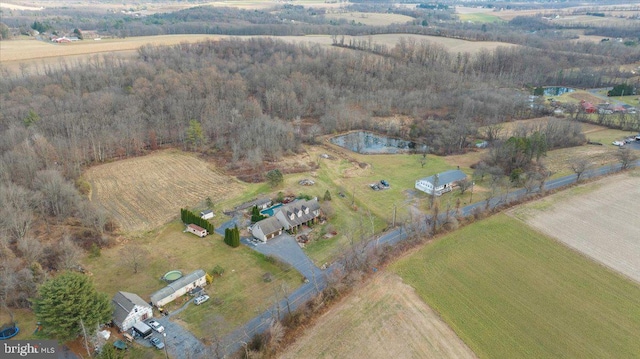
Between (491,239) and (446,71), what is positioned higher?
(446,71)

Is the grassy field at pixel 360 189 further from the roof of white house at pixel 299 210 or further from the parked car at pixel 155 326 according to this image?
the parked car at pixel 155 326

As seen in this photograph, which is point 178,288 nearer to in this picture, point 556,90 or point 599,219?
point 599,219

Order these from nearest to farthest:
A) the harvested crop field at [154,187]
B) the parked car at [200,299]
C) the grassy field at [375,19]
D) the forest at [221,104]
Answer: the parked car at [200,299] < the forest at [221,104] < the harvested crop field at [154,187] < the grassy field at [375,19]

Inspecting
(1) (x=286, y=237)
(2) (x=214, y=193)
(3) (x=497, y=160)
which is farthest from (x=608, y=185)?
(2) (x=214, y=193)

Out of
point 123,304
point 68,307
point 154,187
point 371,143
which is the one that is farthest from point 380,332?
point 371,143

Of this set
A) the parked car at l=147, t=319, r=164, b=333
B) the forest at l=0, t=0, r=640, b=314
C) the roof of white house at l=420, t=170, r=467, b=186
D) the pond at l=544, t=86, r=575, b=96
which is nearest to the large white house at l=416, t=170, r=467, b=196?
the roof of white house at l=420, t=170, r=467, b=186

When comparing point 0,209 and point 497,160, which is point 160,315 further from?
point 497,160

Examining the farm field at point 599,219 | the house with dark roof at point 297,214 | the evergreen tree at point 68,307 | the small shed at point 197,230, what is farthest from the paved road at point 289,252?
the farm field at point 599,219
